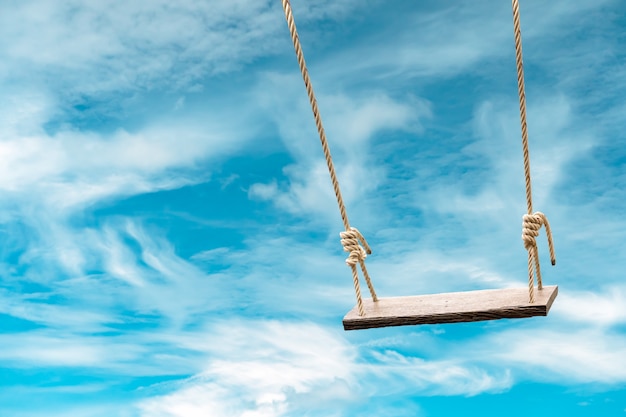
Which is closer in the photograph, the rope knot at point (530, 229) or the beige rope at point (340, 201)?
the beige rope at point (340, 201)

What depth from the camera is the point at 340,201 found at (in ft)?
10.3

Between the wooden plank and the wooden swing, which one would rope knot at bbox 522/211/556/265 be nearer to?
the wooden swing

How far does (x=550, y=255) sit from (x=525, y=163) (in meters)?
0.55

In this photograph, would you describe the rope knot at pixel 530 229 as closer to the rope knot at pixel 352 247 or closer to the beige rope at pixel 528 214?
the beige rope at pixel 528 214

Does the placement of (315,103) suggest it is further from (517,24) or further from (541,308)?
(541,308)

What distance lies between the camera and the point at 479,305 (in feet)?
10.3

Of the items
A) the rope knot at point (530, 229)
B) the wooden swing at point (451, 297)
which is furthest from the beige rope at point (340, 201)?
the rope knot at point (530, 229)

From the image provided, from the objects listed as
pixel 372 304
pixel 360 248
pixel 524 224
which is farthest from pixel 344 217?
pixel 524 224

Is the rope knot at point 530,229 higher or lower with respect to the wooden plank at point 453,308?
higher

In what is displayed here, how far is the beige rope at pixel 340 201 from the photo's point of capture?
2.98 metres

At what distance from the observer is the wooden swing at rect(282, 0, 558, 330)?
298 centimetres

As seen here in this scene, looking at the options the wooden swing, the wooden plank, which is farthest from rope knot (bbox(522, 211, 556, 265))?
the wooden plank

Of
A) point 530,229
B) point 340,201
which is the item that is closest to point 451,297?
point 530,229

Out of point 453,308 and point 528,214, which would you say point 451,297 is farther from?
point 528,214
